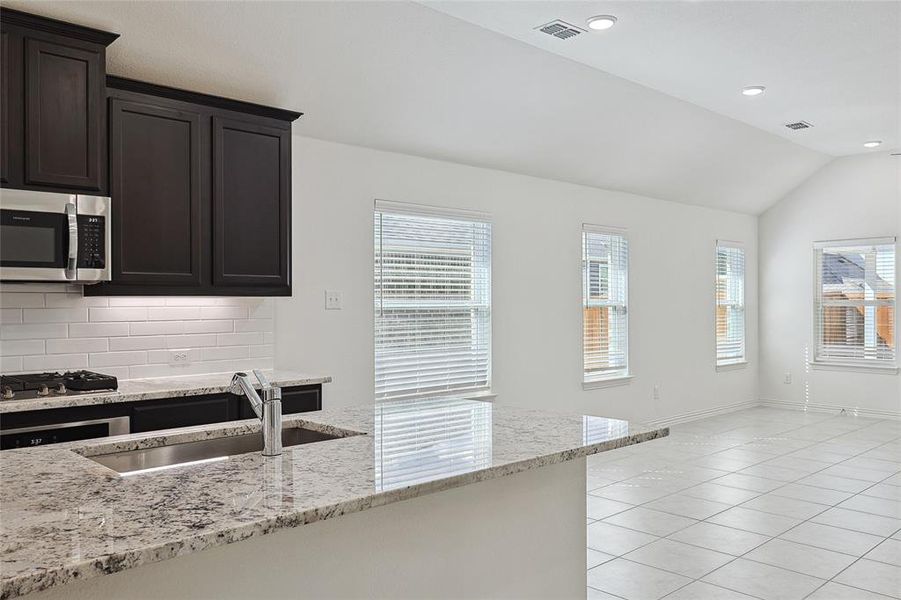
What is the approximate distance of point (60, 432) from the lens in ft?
10.2

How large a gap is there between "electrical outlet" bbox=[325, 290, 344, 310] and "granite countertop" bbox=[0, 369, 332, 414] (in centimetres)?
58

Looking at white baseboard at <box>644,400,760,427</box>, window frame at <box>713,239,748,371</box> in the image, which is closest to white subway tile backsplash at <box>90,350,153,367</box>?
white baseboard at <box>644,400,760,427</box>

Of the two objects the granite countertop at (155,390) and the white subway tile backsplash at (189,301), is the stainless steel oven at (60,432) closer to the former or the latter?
the granite countertop at (155,390)

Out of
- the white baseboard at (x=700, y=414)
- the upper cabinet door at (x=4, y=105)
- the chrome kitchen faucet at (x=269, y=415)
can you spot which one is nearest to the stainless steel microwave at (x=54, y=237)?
the upper cabinet door at (x=4, y=105)

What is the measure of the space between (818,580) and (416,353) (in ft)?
9.57

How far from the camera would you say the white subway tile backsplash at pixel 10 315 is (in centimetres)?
351

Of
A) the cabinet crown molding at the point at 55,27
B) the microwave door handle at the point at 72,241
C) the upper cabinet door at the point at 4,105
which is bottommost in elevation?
the microwave door handle at the point at 72,241

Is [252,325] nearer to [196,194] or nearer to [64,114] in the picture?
[196,194]

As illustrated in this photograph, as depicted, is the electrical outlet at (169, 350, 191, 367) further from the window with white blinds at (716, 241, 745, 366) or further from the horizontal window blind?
the window with white blinds at (716, 241, 745, 366)

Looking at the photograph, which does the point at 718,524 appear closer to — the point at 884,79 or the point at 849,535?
the point at 849,535

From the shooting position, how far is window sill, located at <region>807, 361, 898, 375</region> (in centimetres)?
809

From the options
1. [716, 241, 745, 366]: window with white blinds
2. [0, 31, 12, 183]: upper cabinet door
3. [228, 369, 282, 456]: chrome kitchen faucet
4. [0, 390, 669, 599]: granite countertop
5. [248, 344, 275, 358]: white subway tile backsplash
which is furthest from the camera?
[716, 241, 745, 366]: window with white blinds

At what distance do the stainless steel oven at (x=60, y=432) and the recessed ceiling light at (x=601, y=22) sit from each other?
3206 millimetres

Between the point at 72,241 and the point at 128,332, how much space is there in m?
0.78
